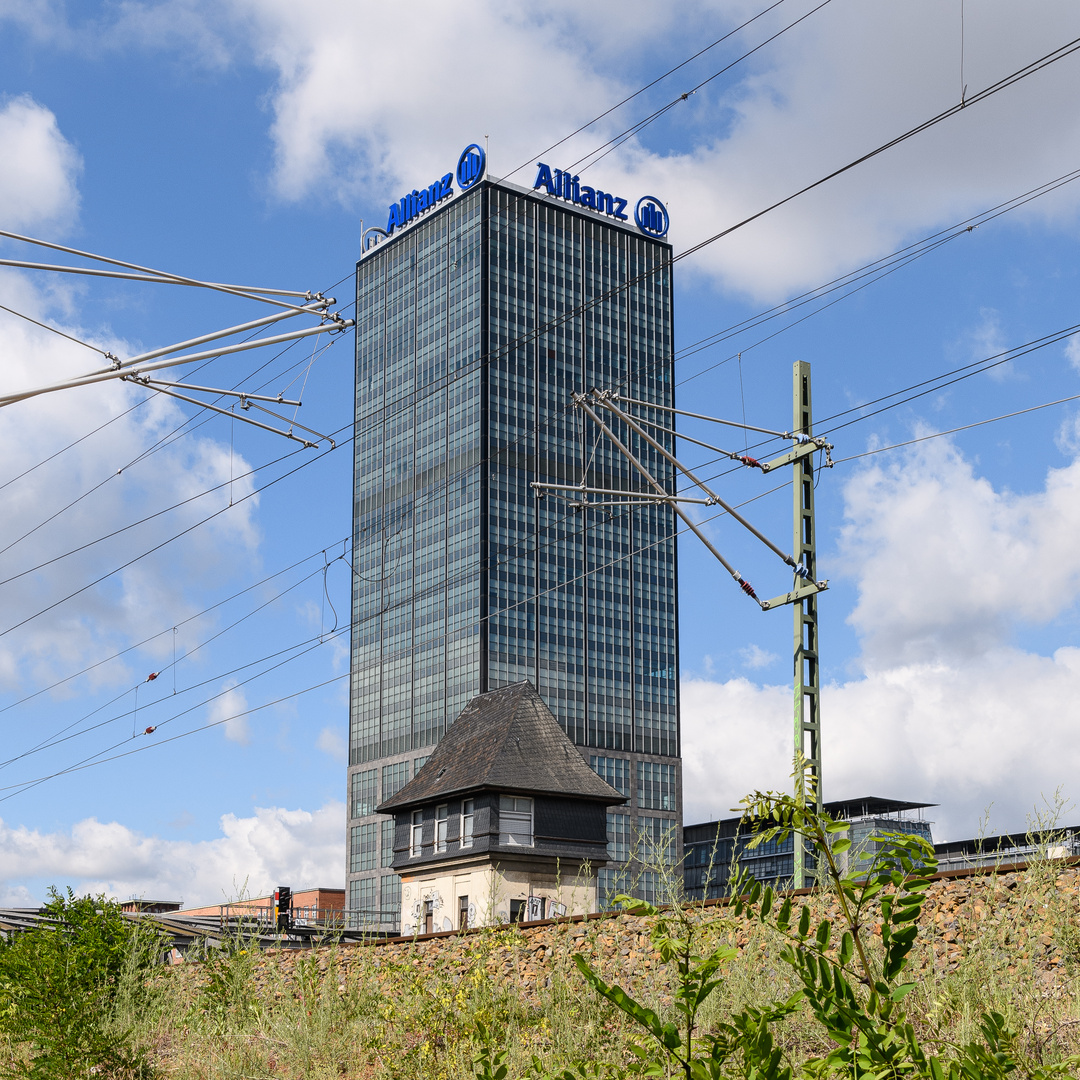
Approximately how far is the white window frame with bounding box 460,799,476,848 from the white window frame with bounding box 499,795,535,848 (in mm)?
1129

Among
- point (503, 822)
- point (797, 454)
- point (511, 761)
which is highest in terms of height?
point (797, 454)

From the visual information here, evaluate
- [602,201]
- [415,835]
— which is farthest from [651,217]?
[415,835]

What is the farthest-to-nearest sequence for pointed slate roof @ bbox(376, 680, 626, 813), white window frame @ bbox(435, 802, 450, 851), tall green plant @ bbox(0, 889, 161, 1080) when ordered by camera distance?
white window frame @ bbox(435, 802, 450, 851) < pointed slate roof @ bbox(376, 680, 626, 813) < tall green plant @ bbox(0, 889, 161, 1080)

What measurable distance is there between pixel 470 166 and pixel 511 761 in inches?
4655

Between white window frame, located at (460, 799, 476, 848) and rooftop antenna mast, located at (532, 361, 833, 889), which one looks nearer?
rooftop antenna mast, located at (532, 361, 833, 889)

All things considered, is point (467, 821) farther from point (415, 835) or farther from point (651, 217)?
point (651, 217)

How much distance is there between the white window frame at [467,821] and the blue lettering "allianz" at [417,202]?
120692mm

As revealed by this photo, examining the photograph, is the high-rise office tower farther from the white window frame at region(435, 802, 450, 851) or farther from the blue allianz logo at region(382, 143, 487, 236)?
the white window frame at region(435, 802, 450, 851)

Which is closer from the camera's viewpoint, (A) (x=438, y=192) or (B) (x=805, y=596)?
(B) (x=805, y=596)

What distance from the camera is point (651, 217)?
16150 centimetres

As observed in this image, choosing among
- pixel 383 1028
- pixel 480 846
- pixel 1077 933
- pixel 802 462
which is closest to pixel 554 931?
pixel 383 1028

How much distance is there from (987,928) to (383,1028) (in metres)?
5.55

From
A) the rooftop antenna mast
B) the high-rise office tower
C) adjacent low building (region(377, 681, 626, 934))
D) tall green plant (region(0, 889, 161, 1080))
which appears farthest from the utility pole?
the high-rise office tower

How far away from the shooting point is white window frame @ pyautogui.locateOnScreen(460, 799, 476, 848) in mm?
38188
